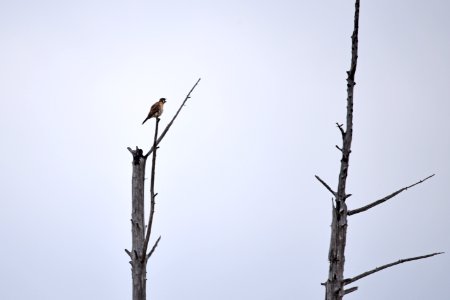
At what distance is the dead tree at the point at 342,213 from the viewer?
6.00 meters

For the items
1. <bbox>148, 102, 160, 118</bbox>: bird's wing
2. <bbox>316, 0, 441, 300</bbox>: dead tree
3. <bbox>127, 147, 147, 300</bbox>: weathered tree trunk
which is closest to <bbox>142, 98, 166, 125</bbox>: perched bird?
<bbox>148, 102, 160, 118</bbox>: bird's wing

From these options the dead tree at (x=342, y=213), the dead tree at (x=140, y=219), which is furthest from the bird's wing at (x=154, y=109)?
the dead tree at (x=342, y=213)

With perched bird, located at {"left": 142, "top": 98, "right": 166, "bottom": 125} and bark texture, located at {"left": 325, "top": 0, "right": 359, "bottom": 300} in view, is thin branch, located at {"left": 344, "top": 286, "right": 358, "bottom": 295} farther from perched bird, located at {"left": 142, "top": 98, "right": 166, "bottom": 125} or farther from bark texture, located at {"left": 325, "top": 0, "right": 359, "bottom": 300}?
perched bird, located at {"left": 142, "top": 98, "right": 166, "bottom": 125}

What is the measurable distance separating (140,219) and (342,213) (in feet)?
10.7

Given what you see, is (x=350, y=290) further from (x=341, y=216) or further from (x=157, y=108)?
(x=157, y=108)

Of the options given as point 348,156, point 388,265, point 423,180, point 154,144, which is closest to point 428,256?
point 388,265

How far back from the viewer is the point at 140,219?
8445mm

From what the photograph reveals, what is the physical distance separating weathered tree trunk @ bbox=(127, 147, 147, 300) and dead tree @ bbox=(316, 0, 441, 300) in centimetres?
284

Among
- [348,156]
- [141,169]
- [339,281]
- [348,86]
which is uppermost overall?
[141,169]

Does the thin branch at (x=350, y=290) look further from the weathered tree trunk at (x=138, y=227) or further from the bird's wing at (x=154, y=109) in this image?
the bird's wing at (x=154, y=109)

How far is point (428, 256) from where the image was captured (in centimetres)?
593

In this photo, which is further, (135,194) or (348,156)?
(135,194)

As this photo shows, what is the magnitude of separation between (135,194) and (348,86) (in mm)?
3580

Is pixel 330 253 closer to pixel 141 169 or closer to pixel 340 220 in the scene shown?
pixel 340 220
